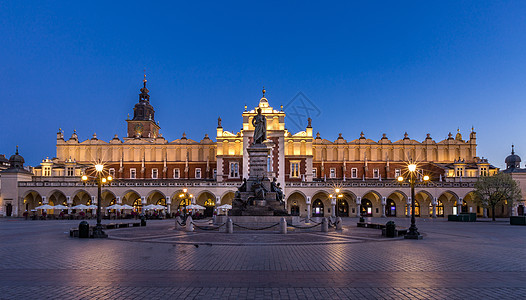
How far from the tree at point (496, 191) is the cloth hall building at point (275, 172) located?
276 inches

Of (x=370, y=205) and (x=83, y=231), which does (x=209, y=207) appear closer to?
(x=370, y=205)

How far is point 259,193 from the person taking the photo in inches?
1187

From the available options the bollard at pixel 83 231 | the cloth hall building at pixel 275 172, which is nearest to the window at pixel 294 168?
the cloth hall building at pixel 275 172

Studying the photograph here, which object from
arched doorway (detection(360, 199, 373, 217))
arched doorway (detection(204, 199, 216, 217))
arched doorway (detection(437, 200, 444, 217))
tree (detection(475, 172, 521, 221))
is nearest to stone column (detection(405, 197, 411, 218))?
arched doorway (detection(360, 199, 373, 217))

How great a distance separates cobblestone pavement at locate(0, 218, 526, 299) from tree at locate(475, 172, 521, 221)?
131 ft

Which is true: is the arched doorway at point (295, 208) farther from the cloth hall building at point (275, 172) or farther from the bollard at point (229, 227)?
the bollard at point (229, 227)

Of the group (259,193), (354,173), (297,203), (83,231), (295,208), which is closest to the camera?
(83,231)

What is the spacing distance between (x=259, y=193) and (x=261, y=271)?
17.5 meters

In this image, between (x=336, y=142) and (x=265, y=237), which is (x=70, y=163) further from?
(x=265, y=237)

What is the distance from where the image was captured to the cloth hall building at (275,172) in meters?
64.9

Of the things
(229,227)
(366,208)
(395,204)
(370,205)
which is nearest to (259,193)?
(229,227)

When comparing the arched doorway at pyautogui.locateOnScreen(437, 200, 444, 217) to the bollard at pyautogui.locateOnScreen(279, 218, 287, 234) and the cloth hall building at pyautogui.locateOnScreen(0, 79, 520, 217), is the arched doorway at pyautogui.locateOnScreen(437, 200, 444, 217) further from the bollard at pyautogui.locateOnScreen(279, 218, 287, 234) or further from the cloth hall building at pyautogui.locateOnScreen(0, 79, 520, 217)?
the bollard at pyautogui.locateOnScreen(279, 218, 287, 234)

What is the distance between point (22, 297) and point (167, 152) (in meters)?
70.7

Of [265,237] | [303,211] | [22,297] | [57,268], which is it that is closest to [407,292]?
[22,297]
